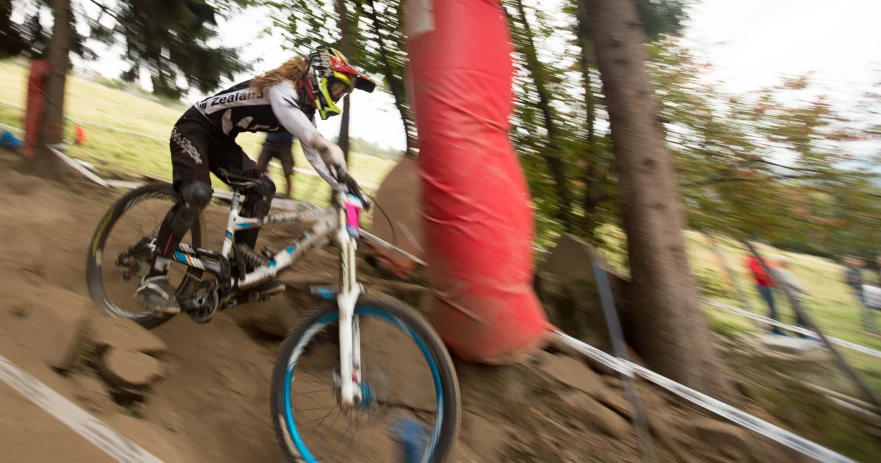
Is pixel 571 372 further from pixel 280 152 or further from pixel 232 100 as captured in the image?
pixel 280 152

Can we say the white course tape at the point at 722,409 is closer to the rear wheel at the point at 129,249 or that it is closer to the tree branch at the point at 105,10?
the rear wheel at the point at 129,249

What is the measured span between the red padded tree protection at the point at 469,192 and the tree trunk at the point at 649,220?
3.41ft

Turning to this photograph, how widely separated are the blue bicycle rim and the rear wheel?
1.28m

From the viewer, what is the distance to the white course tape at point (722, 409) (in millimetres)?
2742

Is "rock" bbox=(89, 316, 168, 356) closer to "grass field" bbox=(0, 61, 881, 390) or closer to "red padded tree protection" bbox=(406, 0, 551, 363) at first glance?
"red padded tree protection" bbox=(406, 0, 551, 363)

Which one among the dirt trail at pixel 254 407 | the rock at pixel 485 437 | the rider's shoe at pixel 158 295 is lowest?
the rock at pixel 485 437

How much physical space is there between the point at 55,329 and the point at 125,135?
13652 mm

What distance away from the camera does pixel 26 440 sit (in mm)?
2145

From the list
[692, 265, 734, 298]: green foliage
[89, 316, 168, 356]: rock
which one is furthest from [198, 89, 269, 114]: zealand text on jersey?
[692, 265, 734, 298]: green foliage

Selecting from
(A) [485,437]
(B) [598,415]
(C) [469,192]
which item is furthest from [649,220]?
(A) [485,437]

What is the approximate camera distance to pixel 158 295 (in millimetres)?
3193

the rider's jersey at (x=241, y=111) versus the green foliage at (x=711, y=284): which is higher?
the rider's jersey at (x=241, y=111)

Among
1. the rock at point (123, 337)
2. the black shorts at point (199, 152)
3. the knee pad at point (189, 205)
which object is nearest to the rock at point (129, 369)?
the rock at point (123, 337)

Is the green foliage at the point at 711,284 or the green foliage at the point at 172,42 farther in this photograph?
the green foliage at the point at 172,42
